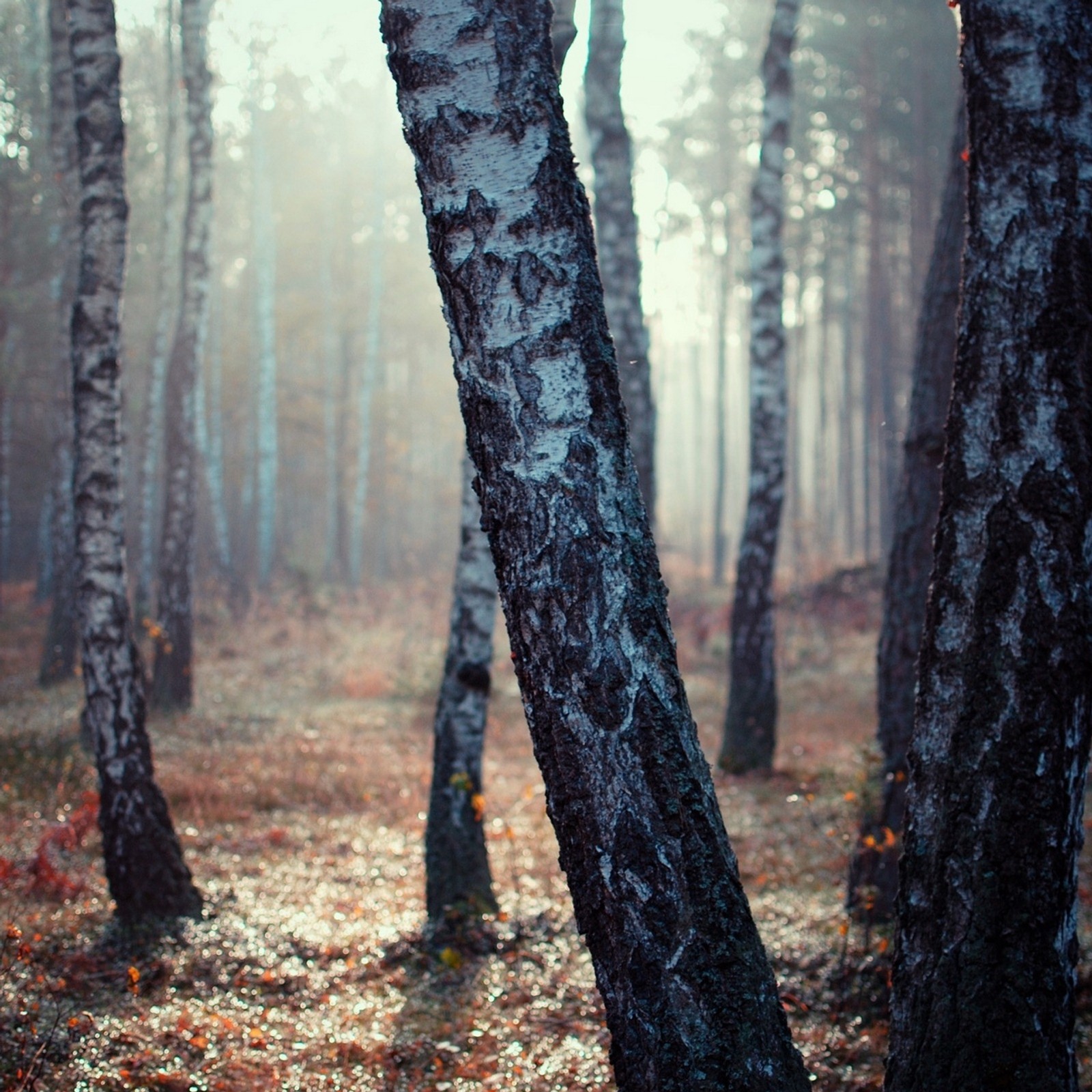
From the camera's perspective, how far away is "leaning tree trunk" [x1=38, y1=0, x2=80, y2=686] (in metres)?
10.3

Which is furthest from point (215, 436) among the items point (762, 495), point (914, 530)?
point (914, 530)

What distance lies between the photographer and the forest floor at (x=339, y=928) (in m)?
3.65

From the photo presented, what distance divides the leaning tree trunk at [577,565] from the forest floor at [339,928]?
1.79m

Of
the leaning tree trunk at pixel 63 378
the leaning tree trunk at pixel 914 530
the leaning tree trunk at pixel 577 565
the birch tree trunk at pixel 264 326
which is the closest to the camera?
the leaning tree trunk at pixel 577 565

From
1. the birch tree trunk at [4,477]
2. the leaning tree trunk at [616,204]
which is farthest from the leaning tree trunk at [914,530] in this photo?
the birch tree trunk at [4,477]

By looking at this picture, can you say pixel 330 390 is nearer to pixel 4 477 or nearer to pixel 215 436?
pixel 215 436

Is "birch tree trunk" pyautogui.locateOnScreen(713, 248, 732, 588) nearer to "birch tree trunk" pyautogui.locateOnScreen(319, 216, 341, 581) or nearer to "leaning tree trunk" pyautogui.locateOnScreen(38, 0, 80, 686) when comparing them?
"birch tree trunk" pyautogui.locateOnScreen(319, 216, 341, 581)

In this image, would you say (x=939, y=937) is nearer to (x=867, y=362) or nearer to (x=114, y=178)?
(x=114, y=178)

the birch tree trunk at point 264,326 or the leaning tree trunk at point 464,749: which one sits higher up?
the birch tree trunk at point 264,326

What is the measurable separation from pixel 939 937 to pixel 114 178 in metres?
5.02

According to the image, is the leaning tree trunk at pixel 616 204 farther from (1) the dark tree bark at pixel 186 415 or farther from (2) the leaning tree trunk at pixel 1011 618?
(1) the dark tree bark at pixel 186 415

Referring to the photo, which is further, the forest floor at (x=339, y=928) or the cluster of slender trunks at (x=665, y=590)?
the forest floor at (x=339, y=928)

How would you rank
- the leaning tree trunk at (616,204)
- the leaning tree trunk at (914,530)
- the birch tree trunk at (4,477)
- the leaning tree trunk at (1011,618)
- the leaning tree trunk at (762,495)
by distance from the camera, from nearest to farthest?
the leaning tree trunk at (1011,618), the leaning tree trunk at (914,530), the leaning tree trunk at (616,204), the leaning tree trunk at (762,495), the birch tree trunk at (4,477)

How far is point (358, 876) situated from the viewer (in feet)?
20.1
